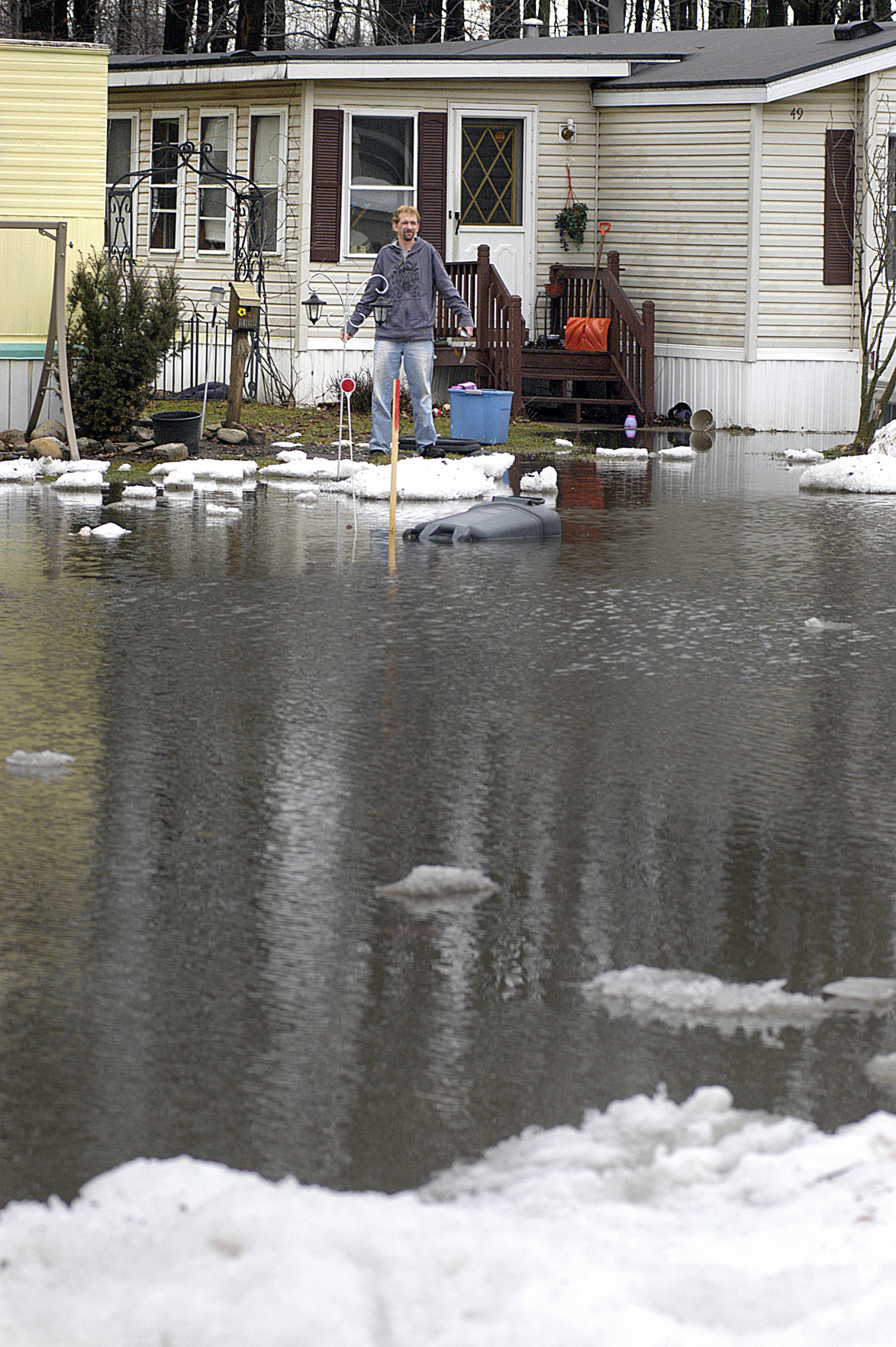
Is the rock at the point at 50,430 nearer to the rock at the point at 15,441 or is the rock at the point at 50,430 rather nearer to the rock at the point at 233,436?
the rock at the point at 15,441

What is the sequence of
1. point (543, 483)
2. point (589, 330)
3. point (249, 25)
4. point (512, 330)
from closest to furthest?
point (543, 483) → point (512, 330) → point (589, 330) → point (249, 25)

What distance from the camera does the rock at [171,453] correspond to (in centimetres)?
1644

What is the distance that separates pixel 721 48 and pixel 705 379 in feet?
18.3

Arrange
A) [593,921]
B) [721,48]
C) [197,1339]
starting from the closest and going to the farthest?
[197,1339], [593,921], [721,48]

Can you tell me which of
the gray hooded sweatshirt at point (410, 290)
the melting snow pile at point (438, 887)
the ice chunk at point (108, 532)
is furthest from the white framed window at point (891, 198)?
the melting snow pile at point (438, 887)

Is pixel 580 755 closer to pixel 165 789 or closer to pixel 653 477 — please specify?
pixel 165 789

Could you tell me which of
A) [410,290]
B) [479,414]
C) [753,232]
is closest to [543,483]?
[410,290]

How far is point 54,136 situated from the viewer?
17812 mm

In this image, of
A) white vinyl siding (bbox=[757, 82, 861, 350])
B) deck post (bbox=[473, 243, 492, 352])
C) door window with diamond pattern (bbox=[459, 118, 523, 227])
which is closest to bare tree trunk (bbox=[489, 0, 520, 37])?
door window with diamond pattern (bbox=[459, 118, 523, 227])

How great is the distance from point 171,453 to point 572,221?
913 cm

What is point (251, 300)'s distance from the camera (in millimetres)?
18484

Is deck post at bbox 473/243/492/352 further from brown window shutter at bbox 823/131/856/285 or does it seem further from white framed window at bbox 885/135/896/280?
white framed window at bbox 885/135/896/280

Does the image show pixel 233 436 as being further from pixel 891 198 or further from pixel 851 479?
pixel 891 198

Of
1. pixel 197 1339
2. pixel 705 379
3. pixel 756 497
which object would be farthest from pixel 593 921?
pixel 705 379
